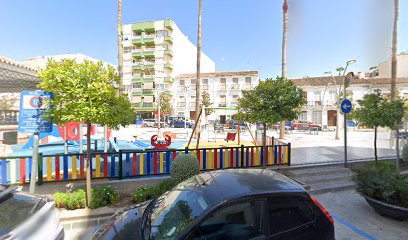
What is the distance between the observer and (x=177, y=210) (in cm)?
263

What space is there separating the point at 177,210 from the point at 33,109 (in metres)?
3.80

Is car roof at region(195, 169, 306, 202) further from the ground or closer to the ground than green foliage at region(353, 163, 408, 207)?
further from the ground

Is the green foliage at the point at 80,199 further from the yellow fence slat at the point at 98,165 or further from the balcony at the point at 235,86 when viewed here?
the balcony at the point at 235,86

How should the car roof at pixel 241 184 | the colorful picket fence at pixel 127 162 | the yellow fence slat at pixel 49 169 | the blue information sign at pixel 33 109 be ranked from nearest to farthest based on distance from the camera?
the car roof at pixel 241 184 → the blue information sign at pixel 33 109 → the colorful picket fence at pixel 127 162 → the yellow fence slat at pixel 49 169

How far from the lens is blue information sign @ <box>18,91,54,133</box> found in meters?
4.11

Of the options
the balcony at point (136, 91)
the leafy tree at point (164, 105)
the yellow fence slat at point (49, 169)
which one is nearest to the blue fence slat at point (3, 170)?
the yellow fence slat at point (49, 169)

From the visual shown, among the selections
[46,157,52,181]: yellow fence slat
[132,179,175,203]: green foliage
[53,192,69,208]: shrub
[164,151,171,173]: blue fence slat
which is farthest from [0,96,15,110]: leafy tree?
[132,179,175,203]: green foliage

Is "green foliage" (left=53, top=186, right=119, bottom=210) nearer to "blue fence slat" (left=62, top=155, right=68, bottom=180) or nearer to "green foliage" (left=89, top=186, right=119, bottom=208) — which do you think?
"green foliage" (left=89, top=186, right=119, bottom=208)

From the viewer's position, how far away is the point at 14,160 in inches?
197

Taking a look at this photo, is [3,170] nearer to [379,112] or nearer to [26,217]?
[26,217]

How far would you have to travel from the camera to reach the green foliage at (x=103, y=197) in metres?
4.52

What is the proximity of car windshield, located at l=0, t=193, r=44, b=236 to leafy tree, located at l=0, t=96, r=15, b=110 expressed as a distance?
3094 cm

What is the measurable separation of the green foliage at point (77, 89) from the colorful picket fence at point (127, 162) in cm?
168

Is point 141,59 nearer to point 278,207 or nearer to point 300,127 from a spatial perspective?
point 300,127
